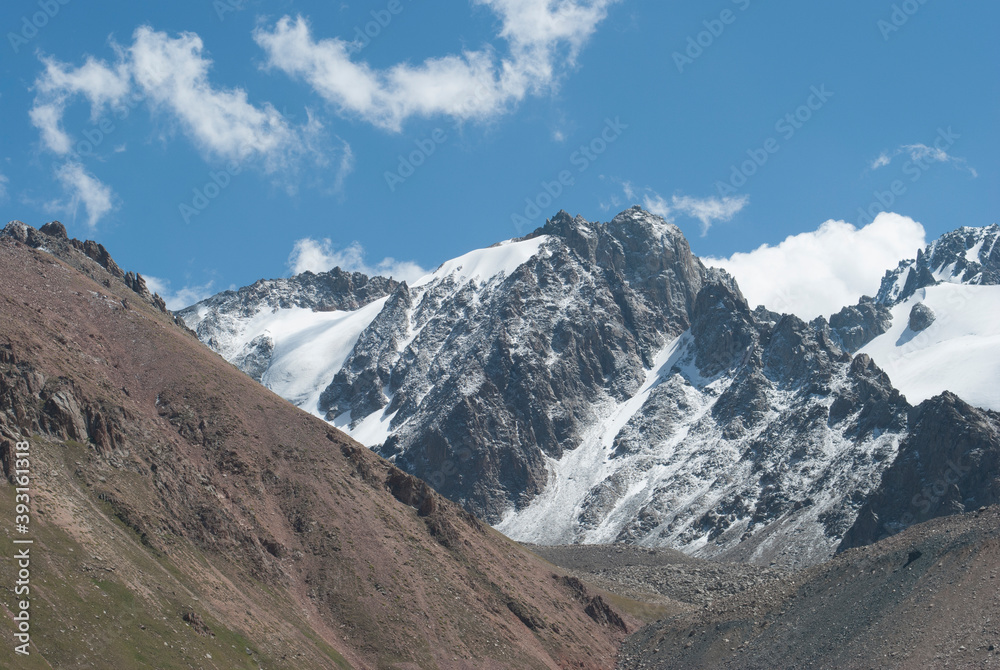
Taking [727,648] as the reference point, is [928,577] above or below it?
above

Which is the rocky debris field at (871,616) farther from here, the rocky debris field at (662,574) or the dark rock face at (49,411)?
the dark rock face at (49,411)

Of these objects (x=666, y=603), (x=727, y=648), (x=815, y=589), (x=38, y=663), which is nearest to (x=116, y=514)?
(x=38, y=663)

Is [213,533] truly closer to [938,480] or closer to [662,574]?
[662,574]

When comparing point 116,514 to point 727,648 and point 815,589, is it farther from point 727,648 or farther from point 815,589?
point 815,589

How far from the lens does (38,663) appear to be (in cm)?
5106

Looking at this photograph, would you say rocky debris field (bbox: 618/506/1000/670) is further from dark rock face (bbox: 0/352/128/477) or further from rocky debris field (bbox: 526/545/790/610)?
dark rock face (bbox: 0/352/128/477)

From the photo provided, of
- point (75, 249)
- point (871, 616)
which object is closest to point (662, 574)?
point (871, 616)

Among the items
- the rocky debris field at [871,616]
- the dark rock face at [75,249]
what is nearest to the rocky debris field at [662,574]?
the rocky debris field at [871,616]

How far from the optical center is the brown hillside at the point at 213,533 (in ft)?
211

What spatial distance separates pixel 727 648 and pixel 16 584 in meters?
68.6

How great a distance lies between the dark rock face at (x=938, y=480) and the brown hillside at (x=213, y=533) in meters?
89.6

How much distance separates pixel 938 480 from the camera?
19125 cm

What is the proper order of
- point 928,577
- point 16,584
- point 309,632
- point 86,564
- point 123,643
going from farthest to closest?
point 928,577
point 309,632
point 86,564
point 123,643
point 16,584

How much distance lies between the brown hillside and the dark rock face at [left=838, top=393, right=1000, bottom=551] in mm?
89572
